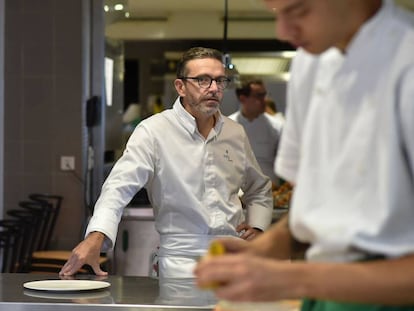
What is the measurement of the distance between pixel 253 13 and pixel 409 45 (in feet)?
18.6

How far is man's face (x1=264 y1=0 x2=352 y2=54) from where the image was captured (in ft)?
3.80

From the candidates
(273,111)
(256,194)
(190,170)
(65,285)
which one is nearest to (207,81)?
(190,170)

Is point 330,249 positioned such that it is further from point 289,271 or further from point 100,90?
point 100,90

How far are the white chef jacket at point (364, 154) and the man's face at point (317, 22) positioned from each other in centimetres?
2

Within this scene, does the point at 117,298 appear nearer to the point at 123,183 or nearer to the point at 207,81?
the point at 123,183

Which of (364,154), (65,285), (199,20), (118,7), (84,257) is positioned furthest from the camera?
(199,20)

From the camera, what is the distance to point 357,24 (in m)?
1.18

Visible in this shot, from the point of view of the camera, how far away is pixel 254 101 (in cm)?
588

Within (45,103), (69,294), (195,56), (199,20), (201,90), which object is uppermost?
(199,20)

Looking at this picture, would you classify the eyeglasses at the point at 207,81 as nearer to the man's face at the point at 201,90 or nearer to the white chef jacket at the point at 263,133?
the man's face at the point at 201,90

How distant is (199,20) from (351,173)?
594 cm

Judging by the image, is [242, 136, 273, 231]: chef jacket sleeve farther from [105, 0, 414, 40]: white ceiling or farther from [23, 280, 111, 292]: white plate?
[105, 0, 414, 40]: white ceiling

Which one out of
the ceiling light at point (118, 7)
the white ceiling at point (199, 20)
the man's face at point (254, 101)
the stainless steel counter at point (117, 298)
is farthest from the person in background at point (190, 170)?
the white ceiling at point (199, 20)

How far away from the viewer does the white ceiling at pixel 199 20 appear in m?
6.52
